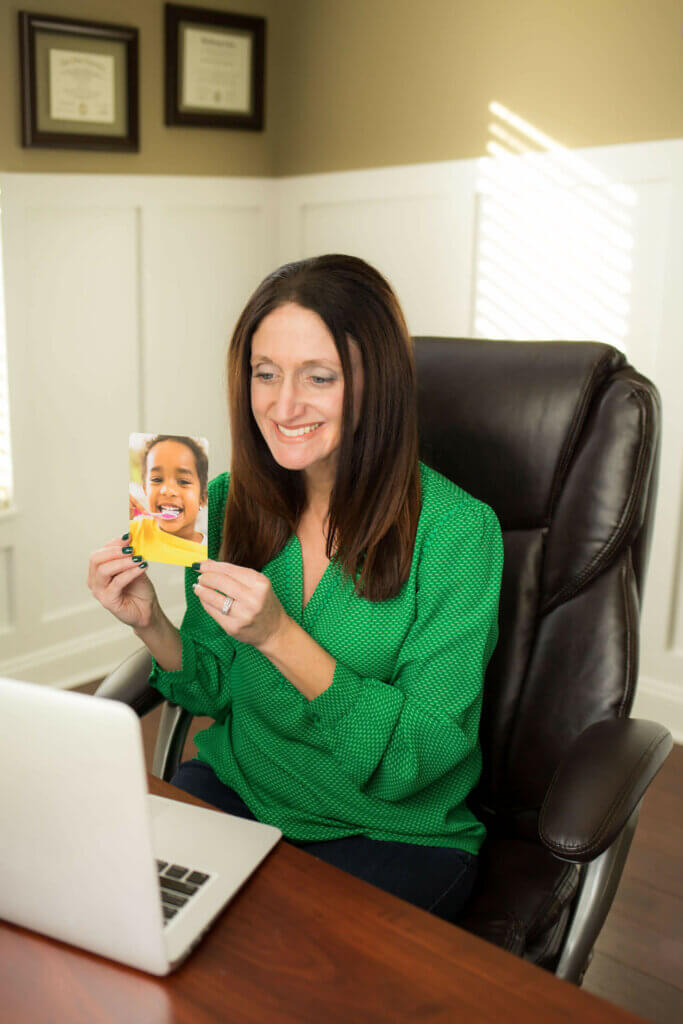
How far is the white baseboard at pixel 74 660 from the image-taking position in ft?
9.53

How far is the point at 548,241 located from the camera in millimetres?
2717

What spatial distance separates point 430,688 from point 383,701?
63 millimetres

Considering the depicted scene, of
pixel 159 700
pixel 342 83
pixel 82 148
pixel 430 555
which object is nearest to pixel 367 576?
pixel 430 555

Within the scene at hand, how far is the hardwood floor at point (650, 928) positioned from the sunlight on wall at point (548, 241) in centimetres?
123

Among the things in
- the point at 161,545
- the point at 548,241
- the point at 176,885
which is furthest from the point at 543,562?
the point at 548,241

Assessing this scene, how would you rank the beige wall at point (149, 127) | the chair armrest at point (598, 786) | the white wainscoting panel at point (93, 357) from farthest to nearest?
the white wainscoting panel at point (93, 357) < the beige wall at point (149, 127) < the chair armrest at point (598, 786)

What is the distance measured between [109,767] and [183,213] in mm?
2630

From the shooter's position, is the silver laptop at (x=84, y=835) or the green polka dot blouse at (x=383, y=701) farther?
the green polka dot blouse at (x=383, y=701)

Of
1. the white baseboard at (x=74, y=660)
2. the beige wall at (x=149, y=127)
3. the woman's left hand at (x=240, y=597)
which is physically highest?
the beige wall at (x=149, y=127)

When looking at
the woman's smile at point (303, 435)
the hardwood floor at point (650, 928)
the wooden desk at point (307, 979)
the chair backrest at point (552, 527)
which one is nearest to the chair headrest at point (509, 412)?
the chair backrest at point (552, 527)

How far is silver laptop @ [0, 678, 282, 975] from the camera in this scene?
72 centimetres

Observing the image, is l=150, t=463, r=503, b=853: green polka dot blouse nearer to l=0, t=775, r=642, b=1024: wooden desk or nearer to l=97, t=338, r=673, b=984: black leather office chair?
l=97, t=338, r=673, b=984: black leather office chair

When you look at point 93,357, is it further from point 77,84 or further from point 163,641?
point 163,641

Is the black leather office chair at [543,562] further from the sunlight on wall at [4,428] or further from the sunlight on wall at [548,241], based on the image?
the sunlight on wall at [4,428]
